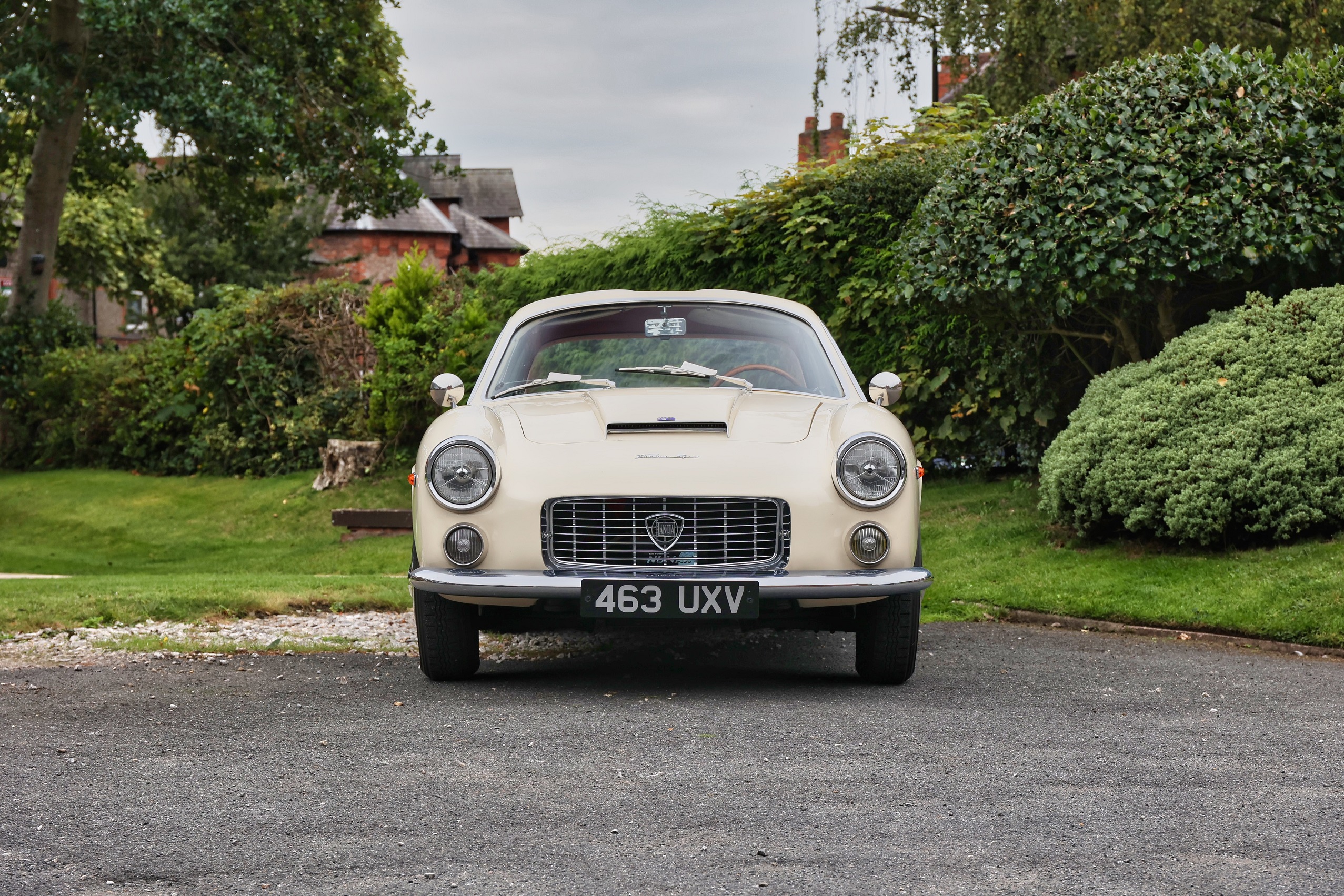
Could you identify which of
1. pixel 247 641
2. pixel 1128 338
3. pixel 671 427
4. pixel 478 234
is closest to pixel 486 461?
pixel 671 427

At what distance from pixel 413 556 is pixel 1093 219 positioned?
5606 millimetres

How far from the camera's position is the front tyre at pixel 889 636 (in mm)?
5047

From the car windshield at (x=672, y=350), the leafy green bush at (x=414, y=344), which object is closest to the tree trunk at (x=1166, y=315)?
the car windshield at (x=672, y=350)

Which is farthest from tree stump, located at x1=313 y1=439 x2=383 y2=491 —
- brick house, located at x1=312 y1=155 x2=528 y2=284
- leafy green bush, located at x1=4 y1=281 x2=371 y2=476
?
brick house, located at x1=312 y1=155 x2=528 y2=284

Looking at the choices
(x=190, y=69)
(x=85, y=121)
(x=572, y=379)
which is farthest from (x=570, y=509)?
(x=85, y=121)

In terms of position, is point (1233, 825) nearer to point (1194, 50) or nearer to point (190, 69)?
point (1194, 50)

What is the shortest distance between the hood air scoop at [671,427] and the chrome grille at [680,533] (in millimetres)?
310

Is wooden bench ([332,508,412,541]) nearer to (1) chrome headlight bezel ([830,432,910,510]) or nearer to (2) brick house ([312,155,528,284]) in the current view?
(1) chrome headlight bezel ([830,432,910,510])

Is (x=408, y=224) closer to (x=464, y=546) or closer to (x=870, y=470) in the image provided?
(x=464, y=546)

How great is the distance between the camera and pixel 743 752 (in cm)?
406

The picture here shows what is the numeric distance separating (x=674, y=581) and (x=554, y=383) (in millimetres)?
1514

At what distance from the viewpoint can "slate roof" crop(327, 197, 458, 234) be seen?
50125 mm

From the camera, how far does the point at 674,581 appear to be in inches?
185

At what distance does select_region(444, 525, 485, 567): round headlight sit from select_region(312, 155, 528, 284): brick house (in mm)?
38071
